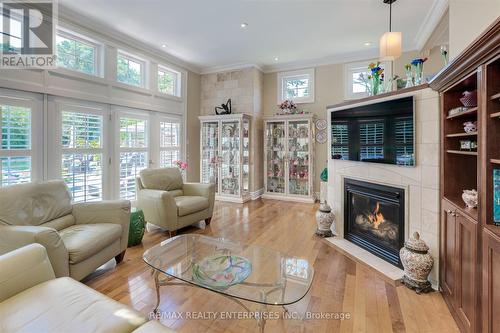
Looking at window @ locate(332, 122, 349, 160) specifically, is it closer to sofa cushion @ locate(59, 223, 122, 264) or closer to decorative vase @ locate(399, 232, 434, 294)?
decorative vase @ locate(399, 232, 434, 294)

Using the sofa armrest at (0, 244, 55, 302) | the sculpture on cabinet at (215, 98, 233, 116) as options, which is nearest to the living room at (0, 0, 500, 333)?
the sofa armrest at (0, 244, 55, 302)

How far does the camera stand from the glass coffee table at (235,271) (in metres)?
1.50

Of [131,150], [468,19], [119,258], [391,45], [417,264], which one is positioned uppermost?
[391,45]

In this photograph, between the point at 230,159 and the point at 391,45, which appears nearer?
the point at 391,45

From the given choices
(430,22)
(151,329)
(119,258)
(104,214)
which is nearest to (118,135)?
(104,214)

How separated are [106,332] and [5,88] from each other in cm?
330

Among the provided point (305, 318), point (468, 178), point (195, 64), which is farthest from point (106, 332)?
point (195, 64)

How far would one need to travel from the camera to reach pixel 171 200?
325 cm

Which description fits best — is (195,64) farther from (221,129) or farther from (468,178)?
(468,178)

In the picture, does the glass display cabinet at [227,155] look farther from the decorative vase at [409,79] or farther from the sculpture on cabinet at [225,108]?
the decorative vase at [409,79]

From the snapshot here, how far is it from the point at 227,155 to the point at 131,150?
209 centimetres

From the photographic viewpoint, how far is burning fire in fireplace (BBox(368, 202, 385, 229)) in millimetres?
2770

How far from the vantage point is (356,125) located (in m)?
2.97

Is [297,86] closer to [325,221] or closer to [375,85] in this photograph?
[375,85]
